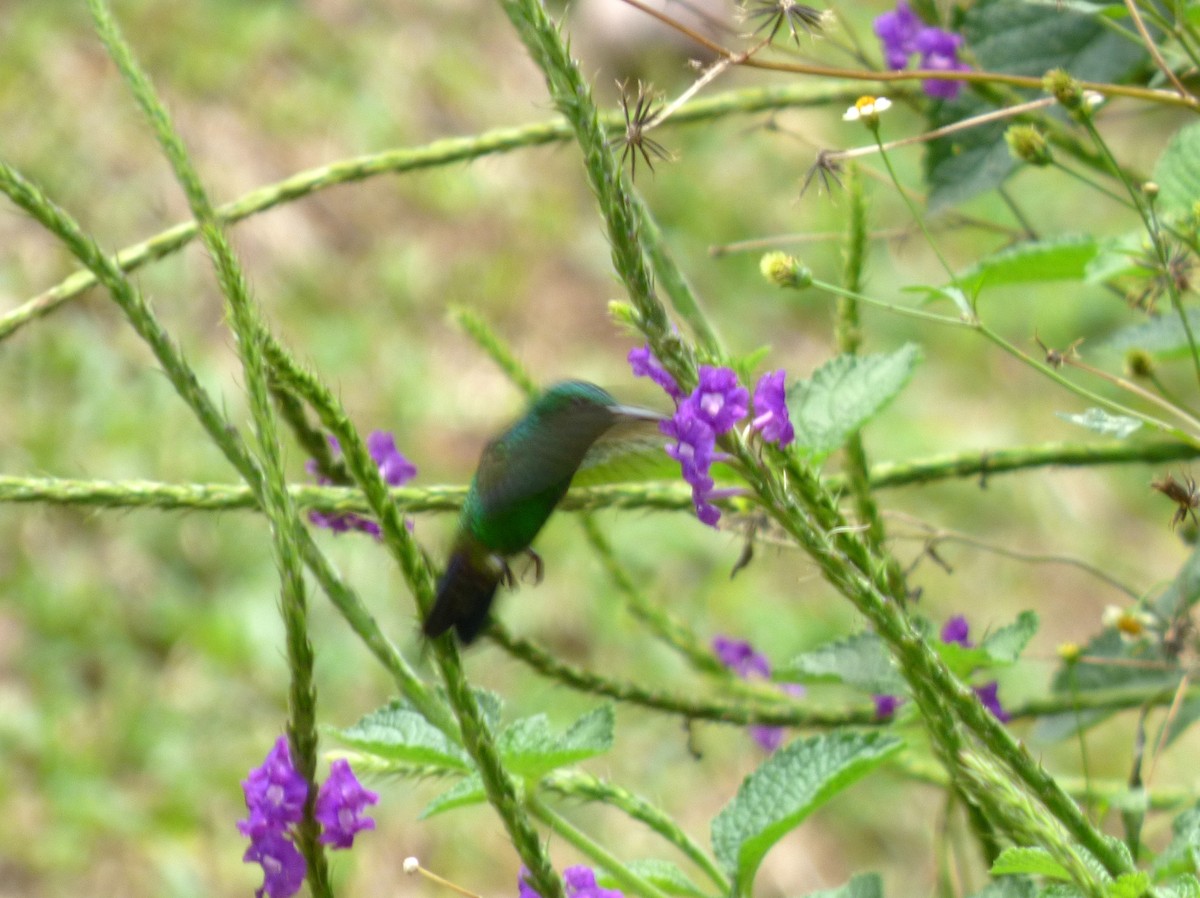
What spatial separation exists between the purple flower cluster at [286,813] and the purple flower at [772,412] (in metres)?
0.33

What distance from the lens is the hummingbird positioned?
38.4 inches

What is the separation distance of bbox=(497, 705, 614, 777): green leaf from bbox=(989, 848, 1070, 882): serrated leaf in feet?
0.87

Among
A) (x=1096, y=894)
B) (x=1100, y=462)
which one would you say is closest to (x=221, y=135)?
(x=1100, y=462)

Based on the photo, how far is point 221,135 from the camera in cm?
529

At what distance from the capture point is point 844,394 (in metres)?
1.08

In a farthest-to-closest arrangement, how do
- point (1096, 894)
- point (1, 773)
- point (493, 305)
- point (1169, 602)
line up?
point (493, 305)
point (1, 773)
point (1169, 602)
point (1096, 894)

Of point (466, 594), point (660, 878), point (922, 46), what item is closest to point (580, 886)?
point (660, 878)

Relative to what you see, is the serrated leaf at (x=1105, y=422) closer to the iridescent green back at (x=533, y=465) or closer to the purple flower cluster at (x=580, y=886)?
the iridescent green back at (x=533, y=465)

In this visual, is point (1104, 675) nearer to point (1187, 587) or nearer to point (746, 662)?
point (1187, 587)

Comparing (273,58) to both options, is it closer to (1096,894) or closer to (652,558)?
(652,558)

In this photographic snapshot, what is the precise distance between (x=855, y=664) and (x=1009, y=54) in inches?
27.7

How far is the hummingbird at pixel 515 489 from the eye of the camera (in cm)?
98

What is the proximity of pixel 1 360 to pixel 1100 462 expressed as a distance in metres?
3.55

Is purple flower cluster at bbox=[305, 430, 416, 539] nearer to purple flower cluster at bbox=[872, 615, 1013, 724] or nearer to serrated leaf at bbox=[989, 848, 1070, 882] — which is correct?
purple flower cluster at bbox=[872, 615, 1013, 724]
